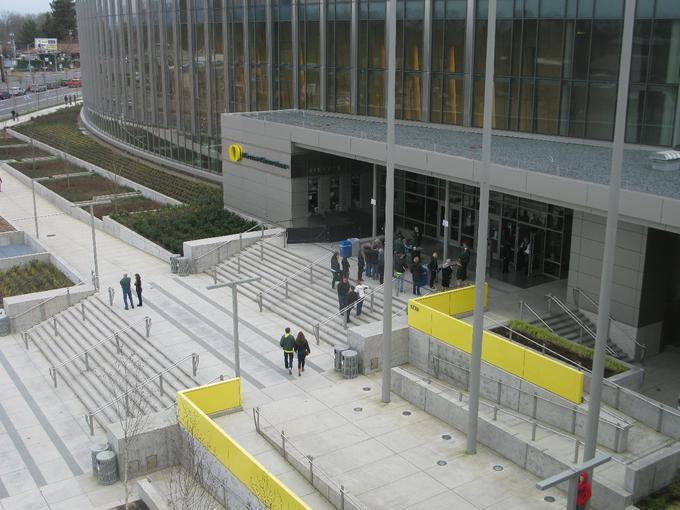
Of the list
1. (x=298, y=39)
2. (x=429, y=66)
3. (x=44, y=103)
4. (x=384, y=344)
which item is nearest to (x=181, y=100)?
(x=298, y=39)

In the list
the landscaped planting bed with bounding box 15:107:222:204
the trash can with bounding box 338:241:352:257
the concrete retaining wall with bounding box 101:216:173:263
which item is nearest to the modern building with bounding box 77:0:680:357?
the trash can with bounding box 338:241:352:257

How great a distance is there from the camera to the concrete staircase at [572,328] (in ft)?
73.0

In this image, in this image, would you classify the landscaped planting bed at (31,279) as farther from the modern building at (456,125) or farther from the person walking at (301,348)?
the person walking at (301,348)

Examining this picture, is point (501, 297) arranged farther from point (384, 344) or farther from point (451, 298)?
point (384, 344)

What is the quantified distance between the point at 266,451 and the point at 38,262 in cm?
2012

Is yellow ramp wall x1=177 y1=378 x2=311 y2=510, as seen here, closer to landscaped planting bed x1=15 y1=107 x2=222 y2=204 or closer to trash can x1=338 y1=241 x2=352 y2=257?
trash can x1=338 y1=241 x2=352 y2=257

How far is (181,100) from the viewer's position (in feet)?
168

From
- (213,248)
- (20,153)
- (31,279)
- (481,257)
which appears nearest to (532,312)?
(481,257)

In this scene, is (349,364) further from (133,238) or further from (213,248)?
(133,238)

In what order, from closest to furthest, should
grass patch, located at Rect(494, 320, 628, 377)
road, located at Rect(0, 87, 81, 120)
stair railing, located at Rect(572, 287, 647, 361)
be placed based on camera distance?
grass patch, located at Rect(494, 320, 628, 377) < stair railing, located at Rect(572, 287, 647, 361) < road, located at Rect(0, 87, 81, 120)

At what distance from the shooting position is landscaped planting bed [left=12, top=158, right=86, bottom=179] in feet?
177

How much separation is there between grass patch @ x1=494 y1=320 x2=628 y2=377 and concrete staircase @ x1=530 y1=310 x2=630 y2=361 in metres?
0.88

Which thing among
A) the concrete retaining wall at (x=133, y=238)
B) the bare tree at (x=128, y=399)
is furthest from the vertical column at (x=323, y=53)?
the bare tree at (x=128, y=399)

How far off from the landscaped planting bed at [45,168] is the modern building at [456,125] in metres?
10.2
